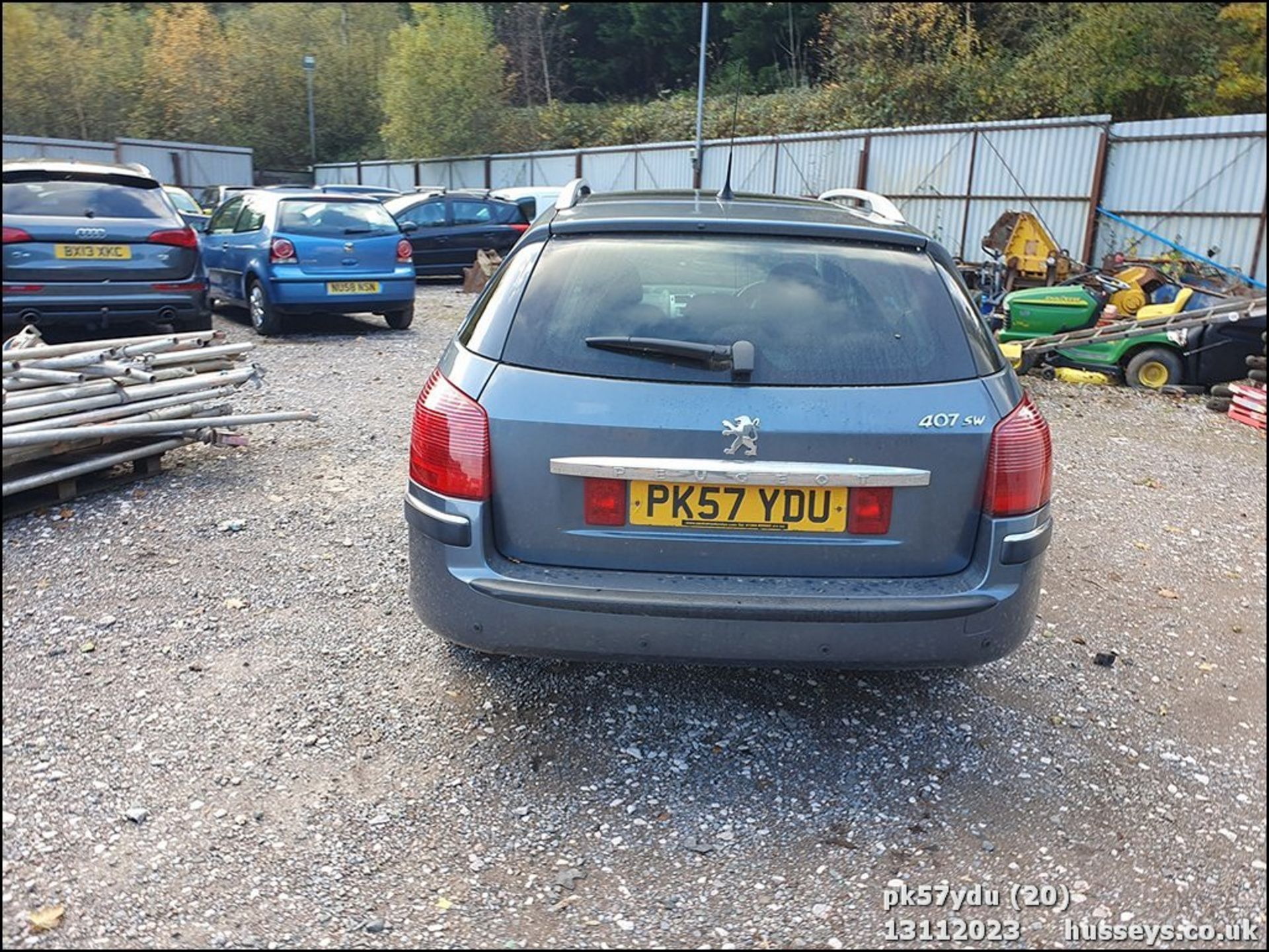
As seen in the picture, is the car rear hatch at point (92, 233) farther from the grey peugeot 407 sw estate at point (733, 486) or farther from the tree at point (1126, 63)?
the tree at point (1126, 63)

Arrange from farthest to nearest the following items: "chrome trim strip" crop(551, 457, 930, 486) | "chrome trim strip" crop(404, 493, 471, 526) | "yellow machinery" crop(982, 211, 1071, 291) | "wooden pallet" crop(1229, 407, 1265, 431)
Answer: "yellow machinery" crop(982, 211, 1071, 291)
"wooden pallet" crop(1229, 407, 1265, 431)
"chrome trim strip" crop(404, 493, 471, 526)
"chrome trim strip" crop(551, 457, 930, 486)

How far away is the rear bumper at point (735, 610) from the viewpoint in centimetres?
257

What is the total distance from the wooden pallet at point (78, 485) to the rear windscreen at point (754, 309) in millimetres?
3321

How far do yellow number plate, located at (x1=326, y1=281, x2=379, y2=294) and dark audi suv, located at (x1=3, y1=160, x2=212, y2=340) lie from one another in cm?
202

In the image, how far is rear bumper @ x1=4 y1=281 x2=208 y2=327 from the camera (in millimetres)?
7430

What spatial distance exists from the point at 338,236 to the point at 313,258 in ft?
1.36

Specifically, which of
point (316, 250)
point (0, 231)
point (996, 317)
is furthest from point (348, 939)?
point (316, 250)

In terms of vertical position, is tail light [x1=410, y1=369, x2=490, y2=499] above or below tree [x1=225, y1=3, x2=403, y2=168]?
below

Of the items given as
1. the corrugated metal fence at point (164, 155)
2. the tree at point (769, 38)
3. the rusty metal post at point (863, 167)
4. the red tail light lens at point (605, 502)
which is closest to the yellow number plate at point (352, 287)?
the corrugated metal fence at point (164, 155)

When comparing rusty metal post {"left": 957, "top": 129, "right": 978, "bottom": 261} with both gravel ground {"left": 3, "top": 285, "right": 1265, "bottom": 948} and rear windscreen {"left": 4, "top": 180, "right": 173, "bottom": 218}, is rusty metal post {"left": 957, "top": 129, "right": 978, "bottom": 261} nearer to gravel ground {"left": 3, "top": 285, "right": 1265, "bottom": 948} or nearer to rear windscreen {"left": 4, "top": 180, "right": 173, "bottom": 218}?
rear windscreen {"left": 4, "top": 180, "right": 173, "bottom": 218}

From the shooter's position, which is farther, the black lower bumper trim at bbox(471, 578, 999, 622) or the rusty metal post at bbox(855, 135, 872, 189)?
the rusty metal post at bbox(855, 135, 872, 189)

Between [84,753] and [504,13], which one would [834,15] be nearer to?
[504,13]

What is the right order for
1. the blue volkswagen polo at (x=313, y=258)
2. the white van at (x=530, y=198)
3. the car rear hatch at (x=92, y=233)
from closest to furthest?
1. the car rear hatch at (x=92, y=233)
2. the blue volkswagen polo at (x=313, y=258)
3. the white van at (x=530, y=198)

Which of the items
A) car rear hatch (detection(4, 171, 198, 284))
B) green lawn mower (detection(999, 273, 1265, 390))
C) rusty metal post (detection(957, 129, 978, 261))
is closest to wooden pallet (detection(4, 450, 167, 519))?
car rear hatch (detection(4, 171, 198, 284))
